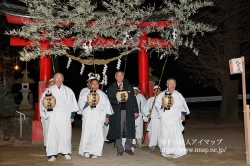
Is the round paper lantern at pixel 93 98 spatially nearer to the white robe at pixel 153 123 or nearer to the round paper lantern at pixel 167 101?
the round paper lantern at pixel 167 101

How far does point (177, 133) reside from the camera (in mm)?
10031

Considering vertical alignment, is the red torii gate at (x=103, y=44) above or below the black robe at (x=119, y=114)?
above

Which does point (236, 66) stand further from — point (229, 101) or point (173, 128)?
point (229, 101)

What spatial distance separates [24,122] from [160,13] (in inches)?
319

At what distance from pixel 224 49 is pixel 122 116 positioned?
952cm

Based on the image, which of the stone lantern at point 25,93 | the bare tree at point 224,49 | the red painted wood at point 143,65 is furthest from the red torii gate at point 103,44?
the stone lantern at point 25,93

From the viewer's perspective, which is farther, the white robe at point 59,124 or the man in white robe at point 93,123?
the man in white robe at point 93,123

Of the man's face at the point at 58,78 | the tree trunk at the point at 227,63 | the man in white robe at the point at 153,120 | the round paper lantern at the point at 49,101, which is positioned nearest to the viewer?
the round paper lantern at the point at 49,101

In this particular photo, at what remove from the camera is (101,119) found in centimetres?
1014

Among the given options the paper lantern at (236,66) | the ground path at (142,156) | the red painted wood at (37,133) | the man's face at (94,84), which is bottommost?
the ground path at (142,156)

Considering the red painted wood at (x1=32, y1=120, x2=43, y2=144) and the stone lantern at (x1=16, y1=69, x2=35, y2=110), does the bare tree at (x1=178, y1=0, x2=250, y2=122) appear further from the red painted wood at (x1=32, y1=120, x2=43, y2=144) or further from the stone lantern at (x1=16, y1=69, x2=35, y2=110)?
the red painted wood at (x1=32, y1=120, x2=43, y2=144)

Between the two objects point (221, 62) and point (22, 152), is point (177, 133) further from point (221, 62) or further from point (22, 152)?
point (221, 62)

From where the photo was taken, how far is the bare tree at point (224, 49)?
17.7 metres

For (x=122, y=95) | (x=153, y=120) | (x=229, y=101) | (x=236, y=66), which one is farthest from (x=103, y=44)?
(x=229, y=101)
